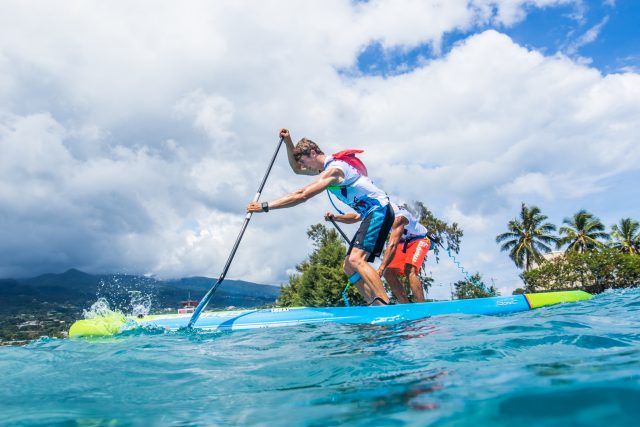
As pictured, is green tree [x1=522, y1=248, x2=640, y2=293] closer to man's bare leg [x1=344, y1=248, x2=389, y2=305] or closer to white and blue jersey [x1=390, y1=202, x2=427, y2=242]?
white and blue jersey [x1=390, y1=202, x2=427, y2=242]

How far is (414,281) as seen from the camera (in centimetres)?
736

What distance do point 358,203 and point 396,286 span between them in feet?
6.78

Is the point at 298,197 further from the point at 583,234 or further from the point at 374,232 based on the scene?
the point at 583,234

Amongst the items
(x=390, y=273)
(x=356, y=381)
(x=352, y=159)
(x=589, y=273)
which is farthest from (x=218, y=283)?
(x=589, y=273)

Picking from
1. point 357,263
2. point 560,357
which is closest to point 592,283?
point 357,263

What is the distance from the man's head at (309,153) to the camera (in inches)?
246

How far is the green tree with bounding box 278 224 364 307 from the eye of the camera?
3231cm

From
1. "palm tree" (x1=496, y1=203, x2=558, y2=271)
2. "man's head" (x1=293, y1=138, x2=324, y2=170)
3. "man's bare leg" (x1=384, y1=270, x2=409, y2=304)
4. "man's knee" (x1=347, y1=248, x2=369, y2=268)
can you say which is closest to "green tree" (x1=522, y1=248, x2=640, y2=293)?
"palm tree" (x1=496, y1=203, x2=558, y2=271)

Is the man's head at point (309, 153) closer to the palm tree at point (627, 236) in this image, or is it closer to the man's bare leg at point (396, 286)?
the man's bare leg at point (396, 286)

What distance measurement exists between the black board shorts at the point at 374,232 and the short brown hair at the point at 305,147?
53.4 inches

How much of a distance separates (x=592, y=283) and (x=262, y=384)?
42.1m

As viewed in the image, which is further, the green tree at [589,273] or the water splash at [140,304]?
the green tree at [589,273]

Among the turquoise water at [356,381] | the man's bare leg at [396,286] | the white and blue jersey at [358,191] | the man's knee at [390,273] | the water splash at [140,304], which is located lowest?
the turquoise water at [356,381]

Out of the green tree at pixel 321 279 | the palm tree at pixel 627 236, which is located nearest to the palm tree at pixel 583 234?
the palm tree at pixel 627 236
